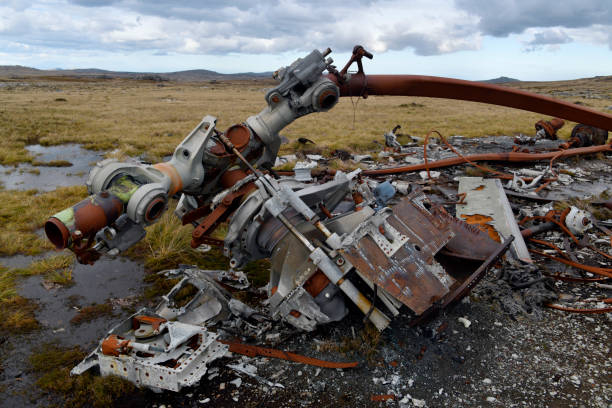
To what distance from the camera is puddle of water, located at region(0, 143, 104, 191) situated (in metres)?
11.5

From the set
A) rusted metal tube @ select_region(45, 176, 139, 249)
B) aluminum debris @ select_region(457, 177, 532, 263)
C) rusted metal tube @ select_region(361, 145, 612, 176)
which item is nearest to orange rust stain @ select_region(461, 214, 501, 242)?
aluminum debris @ select_region(457, 177, 532, 263)

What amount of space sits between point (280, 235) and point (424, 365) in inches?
78.7

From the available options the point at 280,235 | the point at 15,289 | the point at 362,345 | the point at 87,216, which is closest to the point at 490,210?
the point at 362,345

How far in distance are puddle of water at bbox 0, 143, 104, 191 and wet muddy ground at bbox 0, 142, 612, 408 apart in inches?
308

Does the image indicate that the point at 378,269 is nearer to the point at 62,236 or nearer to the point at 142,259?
the point at 62,236

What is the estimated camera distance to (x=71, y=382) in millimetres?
3842

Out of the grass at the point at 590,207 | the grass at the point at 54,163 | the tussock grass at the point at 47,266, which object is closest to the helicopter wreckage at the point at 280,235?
the tussock grass at the point at 47,266

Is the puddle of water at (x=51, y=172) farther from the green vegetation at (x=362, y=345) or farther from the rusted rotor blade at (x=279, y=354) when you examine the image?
the green vegetation at (x=362, y=345)

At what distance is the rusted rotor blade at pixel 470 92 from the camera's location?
4.16 meters

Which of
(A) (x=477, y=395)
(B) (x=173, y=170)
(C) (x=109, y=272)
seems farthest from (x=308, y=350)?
(C) (x=109, y=272)

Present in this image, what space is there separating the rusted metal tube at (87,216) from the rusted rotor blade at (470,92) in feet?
9.11

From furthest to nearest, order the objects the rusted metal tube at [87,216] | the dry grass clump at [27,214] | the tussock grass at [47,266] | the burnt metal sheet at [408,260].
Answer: the dry grass clump at [27,214]
the tussock grass at [47,266]
the burnt metal sheet at [408,260]
the rusted metal tube at [87,216]

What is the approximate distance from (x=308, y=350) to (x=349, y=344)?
45 cm

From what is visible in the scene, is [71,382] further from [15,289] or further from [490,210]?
[490,210]
